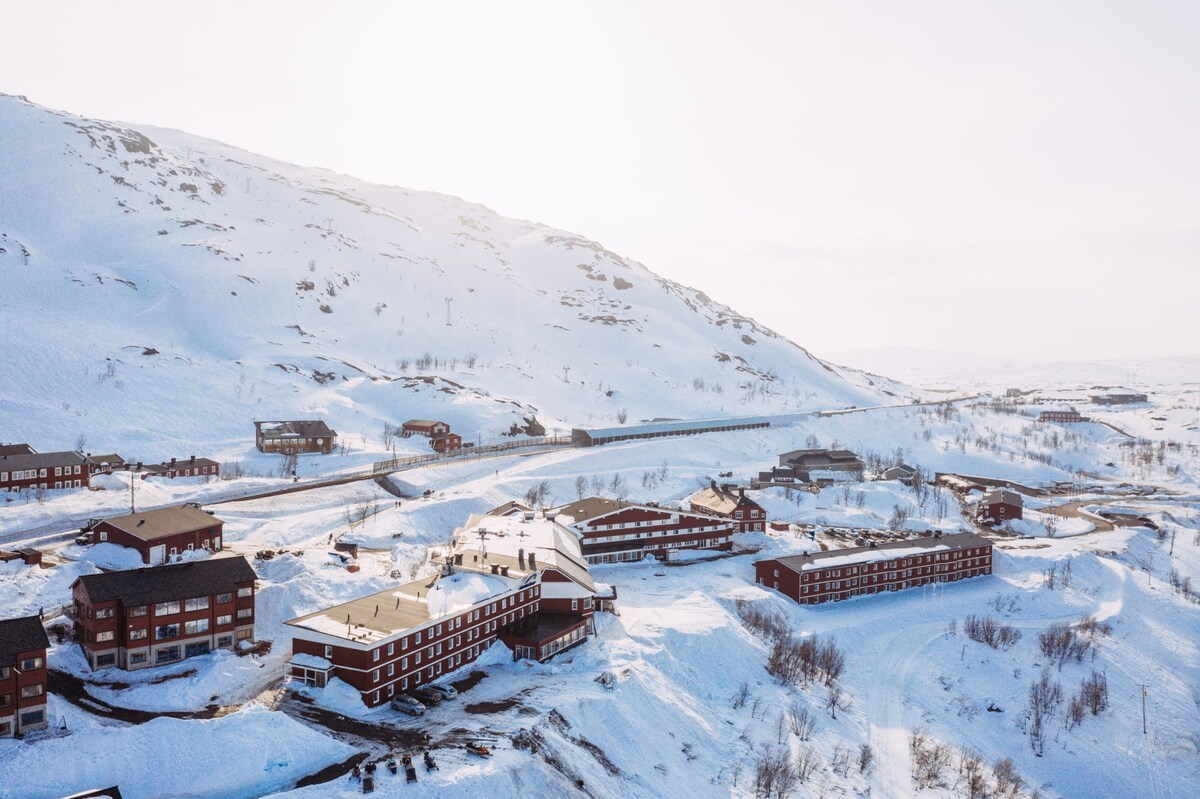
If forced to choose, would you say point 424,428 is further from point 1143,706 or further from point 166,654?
point 1143,706

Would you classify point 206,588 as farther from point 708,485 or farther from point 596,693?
point 708,485

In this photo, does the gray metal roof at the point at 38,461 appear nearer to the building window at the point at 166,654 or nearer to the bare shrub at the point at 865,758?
the building window at the point at 166,654

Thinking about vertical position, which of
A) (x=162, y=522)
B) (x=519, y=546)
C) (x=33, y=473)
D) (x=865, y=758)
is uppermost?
(x=33, y=473)

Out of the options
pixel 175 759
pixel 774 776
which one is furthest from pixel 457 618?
pixel 774 776

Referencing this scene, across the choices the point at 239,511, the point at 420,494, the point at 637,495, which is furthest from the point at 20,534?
the point at 637,495

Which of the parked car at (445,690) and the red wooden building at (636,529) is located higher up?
the red wooden building at (636,529)

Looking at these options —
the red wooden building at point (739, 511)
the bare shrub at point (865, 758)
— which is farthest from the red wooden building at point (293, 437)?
the bare shrub at point (865, 758)

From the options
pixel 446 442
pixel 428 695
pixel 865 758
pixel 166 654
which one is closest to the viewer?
pixel 428 695
